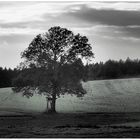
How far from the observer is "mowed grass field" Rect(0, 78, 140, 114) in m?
52.3

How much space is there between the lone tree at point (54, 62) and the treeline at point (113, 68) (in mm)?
2028

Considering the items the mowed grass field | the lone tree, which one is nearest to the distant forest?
the lone tree

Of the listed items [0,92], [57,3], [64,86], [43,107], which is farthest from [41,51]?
[0,92]

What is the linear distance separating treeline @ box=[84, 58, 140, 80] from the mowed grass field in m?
2.00

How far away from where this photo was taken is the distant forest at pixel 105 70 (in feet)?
166

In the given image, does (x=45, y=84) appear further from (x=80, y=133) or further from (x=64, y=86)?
(x=80, y=133)

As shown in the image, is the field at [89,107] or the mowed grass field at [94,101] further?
the mowed grass field at [94,101]

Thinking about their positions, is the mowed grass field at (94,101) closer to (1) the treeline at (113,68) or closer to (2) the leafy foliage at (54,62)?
(1) the treeline at (113,68)

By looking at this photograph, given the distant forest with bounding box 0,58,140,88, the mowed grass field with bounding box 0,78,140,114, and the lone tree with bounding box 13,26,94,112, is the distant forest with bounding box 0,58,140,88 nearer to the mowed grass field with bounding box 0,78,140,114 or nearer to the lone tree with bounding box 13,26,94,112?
the lone tree with bounding box 13,26,94,112

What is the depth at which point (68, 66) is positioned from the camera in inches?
1944

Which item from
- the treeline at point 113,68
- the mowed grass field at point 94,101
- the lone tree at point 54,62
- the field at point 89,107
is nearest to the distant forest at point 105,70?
the treeline at point 113,68

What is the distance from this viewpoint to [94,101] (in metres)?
58.1

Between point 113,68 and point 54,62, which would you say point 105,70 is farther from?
point 54,62

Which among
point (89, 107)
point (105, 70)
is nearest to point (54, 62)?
point (89, 107)
